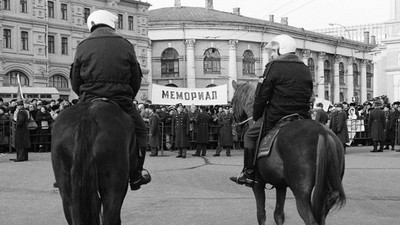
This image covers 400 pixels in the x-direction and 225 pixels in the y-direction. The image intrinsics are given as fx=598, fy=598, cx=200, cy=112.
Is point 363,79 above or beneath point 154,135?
above

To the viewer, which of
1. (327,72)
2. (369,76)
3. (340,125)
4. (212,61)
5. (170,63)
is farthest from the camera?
(369,76)

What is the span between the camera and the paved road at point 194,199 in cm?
876

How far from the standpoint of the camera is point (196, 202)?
10469 mm

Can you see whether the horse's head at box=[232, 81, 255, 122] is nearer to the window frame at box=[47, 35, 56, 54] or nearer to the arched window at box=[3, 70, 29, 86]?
the arched window at box=[3, 70, 29, 86]

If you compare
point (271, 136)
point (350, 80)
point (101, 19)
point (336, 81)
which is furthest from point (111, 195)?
point (350, 80)

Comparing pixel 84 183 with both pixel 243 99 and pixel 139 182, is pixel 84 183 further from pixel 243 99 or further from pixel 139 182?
pixel 243 99

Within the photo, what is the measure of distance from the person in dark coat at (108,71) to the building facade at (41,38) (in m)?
40.5

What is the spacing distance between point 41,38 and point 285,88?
154 ft

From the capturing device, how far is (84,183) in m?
5.02

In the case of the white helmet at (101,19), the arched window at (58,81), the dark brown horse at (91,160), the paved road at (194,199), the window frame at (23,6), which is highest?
the window frame at (23,6)

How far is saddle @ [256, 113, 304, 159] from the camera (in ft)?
22.3

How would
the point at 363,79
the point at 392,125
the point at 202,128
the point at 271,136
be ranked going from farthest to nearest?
the point at 363,79 < the point at 392,125 < the point at 202,128 < the point at 271,136

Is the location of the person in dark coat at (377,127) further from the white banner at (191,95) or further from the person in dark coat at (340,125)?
the white banner at (191,95)

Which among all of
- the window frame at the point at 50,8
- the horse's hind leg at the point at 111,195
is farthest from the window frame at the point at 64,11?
the horse's hind leg at the point at 111,195
